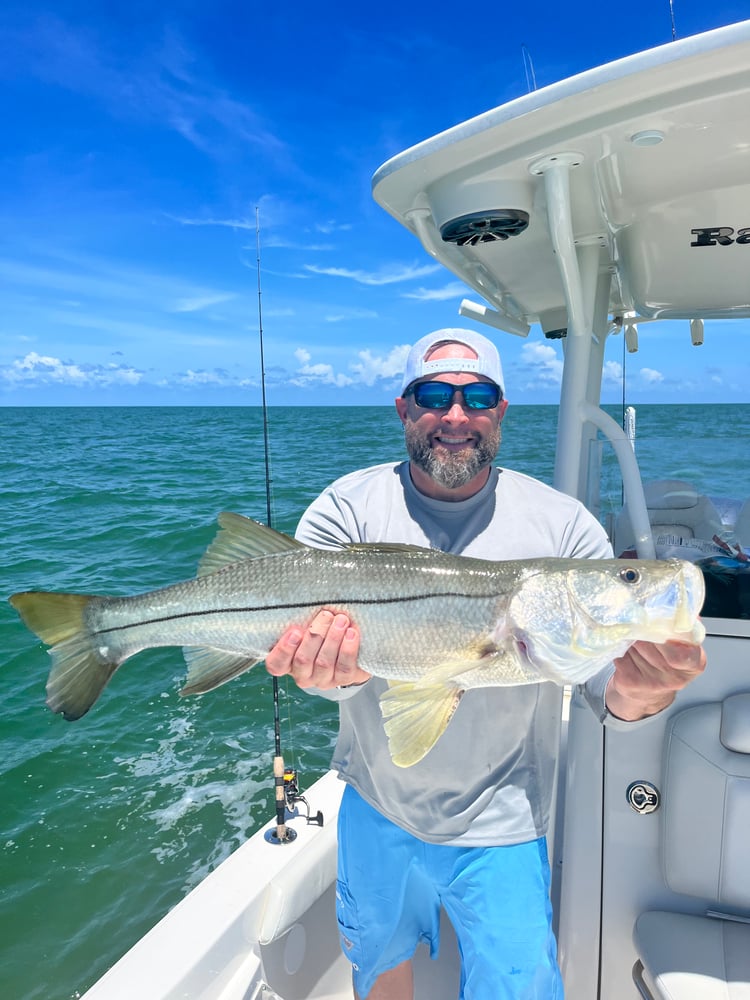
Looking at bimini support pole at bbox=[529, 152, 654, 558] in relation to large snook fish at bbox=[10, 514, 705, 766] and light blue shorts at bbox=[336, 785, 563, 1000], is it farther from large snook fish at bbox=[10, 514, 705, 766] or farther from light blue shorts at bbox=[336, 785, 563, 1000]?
light blue shorts at bbox=[336, 785, 563, 1000]

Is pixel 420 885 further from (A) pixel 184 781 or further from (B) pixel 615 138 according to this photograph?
(A) pixel 184 781

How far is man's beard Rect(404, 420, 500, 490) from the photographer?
2.37 m

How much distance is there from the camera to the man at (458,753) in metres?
2.27

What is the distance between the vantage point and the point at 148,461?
26.9 metres

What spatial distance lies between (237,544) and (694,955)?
2.12 m

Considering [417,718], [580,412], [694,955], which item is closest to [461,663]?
[417,718]

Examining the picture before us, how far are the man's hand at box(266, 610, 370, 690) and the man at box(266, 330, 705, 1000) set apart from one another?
0.04 feet

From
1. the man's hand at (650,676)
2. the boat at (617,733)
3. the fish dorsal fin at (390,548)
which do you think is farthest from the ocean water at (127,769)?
the fish dorsal fin at (390,548)

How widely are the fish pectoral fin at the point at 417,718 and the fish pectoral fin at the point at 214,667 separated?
0.48 m

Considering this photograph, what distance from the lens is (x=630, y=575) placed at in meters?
1.92

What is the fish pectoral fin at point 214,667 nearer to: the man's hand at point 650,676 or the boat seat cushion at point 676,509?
the man's hand at point 650,676

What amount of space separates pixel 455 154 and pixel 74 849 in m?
5.66

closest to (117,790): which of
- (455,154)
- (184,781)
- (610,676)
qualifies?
(184,781)

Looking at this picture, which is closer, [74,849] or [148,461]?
[74,849]
